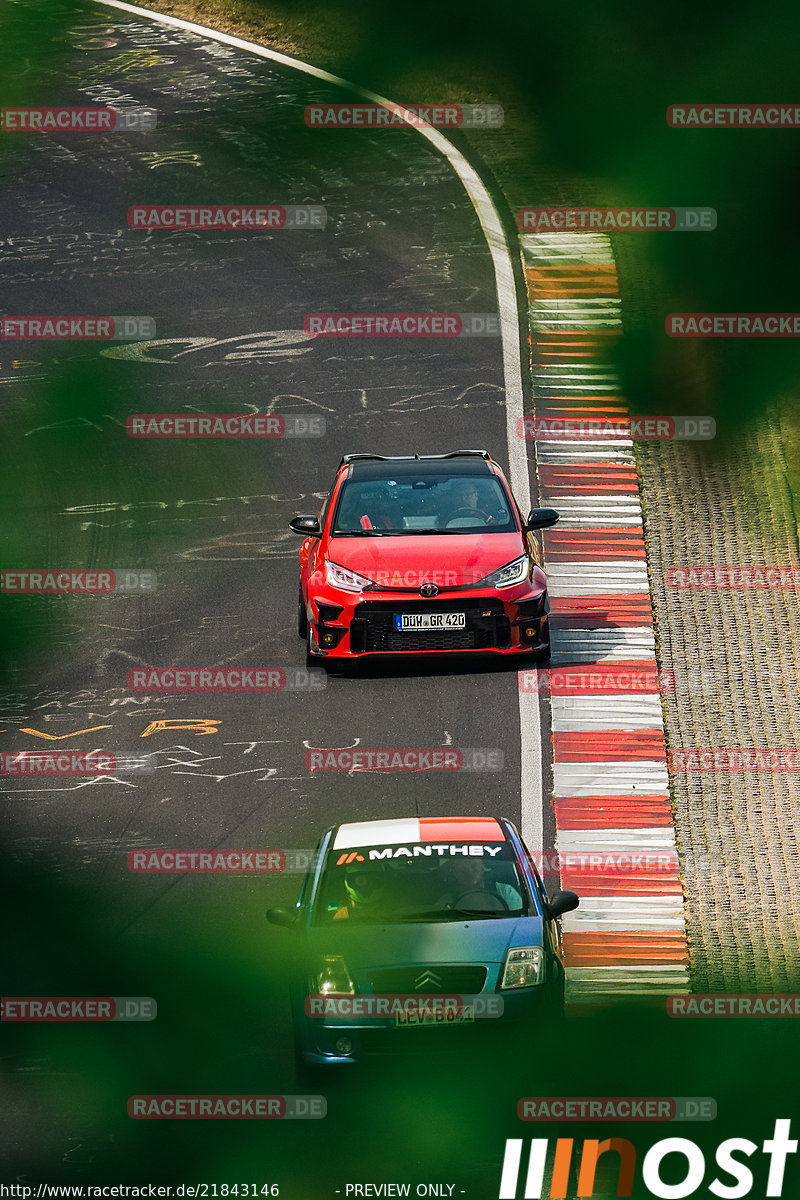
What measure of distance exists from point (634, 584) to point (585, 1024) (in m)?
8.23

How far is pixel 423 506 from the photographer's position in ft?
59.2

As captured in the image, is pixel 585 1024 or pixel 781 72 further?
pixel 781 72

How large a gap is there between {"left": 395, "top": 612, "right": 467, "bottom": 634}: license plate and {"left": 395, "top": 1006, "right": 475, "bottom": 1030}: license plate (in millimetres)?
5901

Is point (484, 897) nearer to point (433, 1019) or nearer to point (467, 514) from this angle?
point (433, 1019)

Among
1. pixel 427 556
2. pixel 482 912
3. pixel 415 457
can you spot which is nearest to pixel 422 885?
pixel 482 912

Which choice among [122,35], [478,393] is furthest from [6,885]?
[122,35]

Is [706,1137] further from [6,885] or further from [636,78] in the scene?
[636,78]

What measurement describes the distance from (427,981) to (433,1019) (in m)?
0.27

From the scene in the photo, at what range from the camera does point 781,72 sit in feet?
103

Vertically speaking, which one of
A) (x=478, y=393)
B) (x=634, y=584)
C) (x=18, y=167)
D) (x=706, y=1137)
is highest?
(x=18, y=167)

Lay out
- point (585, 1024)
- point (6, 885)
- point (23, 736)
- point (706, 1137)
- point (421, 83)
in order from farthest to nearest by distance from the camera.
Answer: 1. point (421, 83)
2. point (23, 736)
3. point (6, 885)
4. point (585, 1024)
5. point (706, 1137)

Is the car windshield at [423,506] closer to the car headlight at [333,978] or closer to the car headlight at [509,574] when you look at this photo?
the car headlight at [509,574]

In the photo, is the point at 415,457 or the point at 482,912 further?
the point at 415,457

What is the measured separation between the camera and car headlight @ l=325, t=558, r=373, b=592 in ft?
55.9
